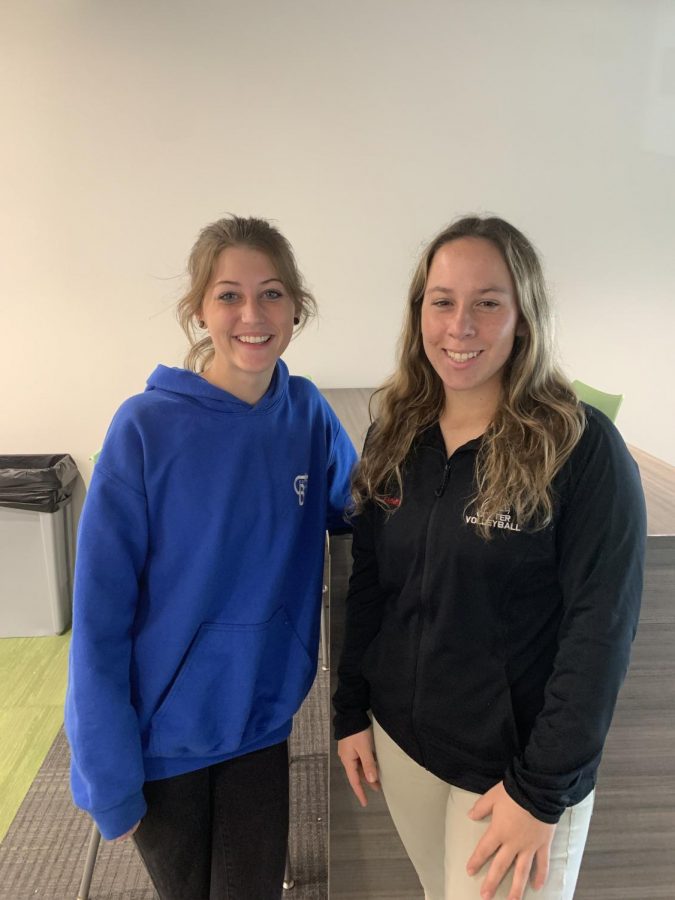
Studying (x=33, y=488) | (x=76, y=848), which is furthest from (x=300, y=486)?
(x=33, y=488)

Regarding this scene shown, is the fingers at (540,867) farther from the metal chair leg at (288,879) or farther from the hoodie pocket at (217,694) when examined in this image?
the metal chair leg at (288,879)

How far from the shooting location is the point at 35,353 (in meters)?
2.63

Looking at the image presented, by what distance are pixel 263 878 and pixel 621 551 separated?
861 millimetres

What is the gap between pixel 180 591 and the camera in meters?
0.94

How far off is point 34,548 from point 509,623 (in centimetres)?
235

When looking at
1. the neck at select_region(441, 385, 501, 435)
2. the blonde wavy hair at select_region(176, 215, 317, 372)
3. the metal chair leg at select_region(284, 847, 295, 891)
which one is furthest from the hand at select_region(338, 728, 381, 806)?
the blonde wavy hair at select_region(176, 215, 317, 372)

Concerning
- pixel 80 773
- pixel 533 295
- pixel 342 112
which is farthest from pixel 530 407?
pixel 342 112

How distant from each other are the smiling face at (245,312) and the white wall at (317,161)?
1639 millimetres

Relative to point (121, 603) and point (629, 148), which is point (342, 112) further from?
point (121, 603)

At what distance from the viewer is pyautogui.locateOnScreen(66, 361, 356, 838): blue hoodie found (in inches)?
35.1

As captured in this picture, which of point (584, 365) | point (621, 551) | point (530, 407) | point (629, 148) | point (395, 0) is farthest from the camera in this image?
point (584, 365)

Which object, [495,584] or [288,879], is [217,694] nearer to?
[495,584]

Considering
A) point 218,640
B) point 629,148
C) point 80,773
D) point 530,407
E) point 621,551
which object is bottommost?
point 80,773

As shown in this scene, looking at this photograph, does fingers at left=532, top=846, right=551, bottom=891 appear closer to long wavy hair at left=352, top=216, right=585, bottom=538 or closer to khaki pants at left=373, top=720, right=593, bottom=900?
khaki pants at left=373, top=720, right=593, bottom=900
